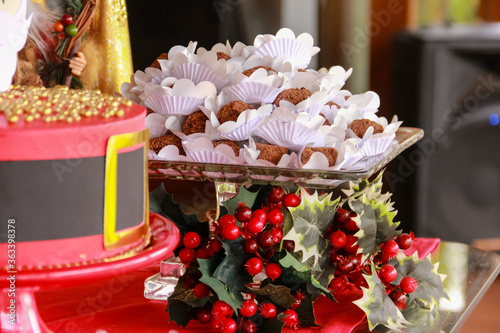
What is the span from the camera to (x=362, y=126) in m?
0.88

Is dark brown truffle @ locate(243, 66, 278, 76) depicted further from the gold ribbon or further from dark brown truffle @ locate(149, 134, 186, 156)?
the gold ribbon

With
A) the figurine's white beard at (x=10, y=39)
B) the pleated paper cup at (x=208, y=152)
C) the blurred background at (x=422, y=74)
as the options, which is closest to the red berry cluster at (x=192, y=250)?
the pleated paper cup at (x=208, y=152)

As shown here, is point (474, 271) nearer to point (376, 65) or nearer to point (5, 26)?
point (5, 26)

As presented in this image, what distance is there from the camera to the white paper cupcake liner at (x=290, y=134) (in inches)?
31.8

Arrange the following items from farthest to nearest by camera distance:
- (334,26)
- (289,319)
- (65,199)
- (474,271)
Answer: (334,26), (474,271), (289,319), (65,199)

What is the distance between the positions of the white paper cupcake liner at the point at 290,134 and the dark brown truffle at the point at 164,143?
4.0 inches

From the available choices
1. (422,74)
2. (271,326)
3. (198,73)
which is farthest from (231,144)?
(422,74)

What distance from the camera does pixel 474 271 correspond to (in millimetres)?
970

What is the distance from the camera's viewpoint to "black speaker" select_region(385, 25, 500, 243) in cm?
218

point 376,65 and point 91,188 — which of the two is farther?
point 376,65

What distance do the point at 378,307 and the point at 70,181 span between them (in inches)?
14.6

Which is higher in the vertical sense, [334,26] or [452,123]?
[334,26]

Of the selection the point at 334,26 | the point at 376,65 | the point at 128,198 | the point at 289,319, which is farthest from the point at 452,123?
the point at 128,198

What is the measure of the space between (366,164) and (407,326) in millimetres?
191
